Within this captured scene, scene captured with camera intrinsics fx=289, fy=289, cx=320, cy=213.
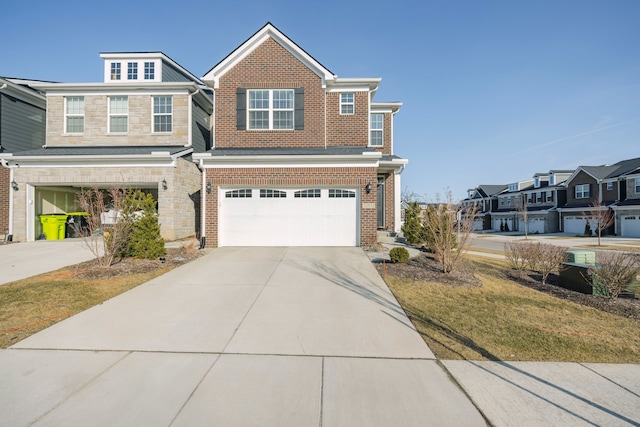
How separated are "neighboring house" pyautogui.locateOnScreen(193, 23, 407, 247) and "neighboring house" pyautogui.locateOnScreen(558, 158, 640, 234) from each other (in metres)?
26.6

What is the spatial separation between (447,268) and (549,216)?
121 ft

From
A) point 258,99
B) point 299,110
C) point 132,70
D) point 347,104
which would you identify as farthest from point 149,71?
point 347,104

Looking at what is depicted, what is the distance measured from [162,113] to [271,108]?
612 centimetres

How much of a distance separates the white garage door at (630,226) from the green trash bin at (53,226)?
138ft

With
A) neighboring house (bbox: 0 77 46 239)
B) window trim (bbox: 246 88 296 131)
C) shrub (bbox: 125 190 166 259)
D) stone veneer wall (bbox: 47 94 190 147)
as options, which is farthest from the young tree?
neighboring house (bbox: 0 77 46 239)

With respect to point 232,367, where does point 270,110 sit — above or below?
above

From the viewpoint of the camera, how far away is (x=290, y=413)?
2.63m

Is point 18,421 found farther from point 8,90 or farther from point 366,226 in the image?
point 8,90

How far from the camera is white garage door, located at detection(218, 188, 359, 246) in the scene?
11734 mm

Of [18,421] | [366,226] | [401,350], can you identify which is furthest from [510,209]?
[18,421]

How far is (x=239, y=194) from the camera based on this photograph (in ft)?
38.9

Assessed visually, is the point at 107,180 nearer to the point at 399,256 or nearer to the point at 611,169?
the point at 399,256

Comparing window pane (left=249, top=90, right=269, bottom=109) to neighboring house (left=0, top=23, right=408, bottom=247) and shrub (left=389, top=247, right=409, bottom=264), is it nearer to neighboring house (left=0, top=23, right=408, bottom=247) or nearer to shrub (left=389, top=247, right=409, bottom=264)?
neighboring house (left=0, top=23, right=408, bottom=247)

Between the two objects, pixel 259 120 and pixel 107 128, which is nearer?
pixel 259 120
